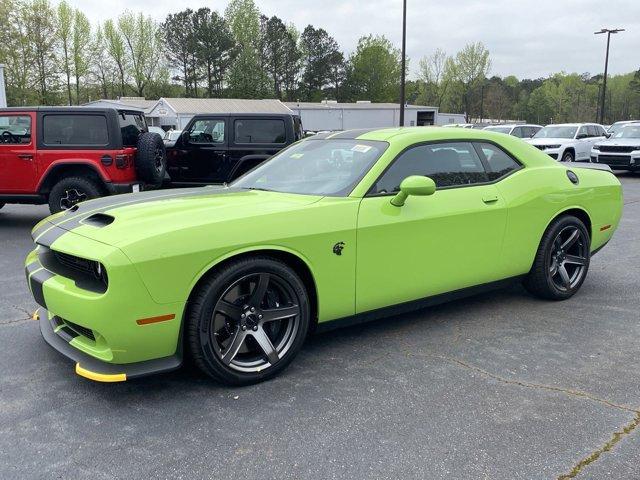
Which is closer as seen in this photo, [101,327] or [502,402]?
[101,327]

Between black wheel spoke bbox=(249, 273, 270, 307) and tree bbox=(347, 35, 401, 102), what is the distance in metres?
86.5

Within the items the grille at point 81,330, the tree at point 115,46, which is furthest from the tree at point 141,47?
the grille at point 81,330

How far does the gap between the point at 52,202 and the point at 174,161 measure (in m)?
2.87

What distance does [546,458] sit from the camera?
252 cm

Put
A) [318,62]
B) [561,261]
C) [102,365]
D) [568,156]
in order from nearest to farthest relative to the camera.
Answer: [102,365] → [561,261] → [568,156] → [318,62]

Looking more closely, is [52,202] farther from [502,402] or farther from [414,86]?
[414,86]

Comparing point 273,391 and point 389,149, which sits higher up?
point 389,149

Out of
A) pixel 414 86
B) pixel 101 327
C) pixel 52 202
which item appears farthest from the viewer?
pixel 414 86

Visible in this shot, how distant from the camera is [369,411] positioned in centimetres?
292

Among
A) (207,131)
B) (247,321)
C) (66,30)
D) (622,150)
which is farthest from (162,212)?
(66,30)

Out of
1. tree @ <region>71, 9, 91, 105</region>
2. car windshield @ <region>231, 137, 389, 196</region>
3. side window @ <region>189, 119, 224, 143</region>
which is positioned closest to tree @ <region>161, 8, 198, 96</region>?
tree @ <region>71, 9, 91, 105</region>

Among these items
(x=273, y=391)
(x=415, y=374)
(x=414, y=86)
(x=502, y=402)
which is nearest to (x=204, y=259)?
(x=273, y=391)

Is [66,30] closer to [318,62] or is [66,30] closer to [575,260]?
[318,62]

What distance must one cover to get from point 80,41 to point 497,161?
70758mm
